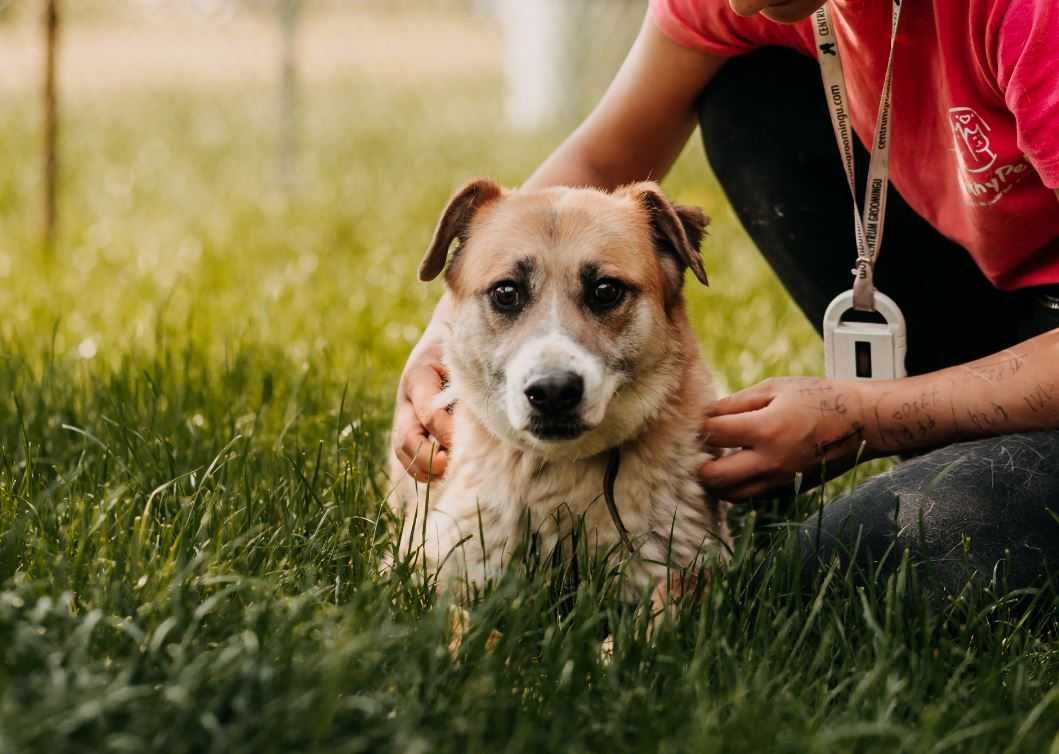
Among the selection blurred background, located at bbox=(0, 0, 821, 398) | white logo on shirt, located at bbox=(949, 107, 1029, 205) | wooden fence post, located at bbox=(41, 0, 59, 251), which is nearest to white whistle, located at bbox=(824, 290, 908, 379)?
white logo on shirt, located at bbox=(949, 107, 1029, 205)

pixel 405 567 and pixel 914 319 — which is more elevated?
pixel 914 319

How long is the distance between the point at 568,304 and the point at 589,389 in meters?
0.28

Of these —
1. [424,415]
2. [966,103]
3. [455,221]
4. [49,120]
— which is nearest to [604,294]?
[455,221]

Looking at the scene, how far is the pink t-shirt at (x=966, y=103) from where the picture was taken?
102 inches

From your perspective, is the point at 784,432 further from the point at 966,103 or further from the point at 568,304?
the point at 966,103

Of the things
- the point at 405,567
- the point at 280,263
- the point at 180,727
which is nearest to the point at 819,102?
the point at 405,567

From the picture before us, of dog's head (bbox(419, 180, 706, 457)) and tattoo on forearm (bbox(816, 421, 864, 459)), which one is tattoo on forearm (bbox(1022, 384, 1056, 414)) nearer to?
tattoo on forearm (bbox(816, 421, 864, 459))

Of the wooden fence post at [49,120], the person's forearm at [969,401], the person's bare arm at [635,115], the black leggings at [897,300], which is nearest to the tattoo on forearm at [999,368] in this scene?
the person's forearm at [969,401]

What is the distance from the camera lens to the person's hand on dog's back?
10.2 ft

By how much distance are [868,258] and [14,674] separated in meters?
1.97

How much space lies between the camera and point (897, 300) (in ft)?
11.5

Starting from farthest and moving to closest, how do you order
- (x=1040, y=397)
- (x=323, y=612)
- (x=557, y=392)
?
1. (x=1040, y=397)
2. (x=557, y=392)
3. (x=323, y=612)

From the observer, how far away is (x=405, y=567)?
8.32 ft

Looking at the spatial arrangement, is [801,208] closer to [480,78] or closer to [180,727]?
[180,727]
